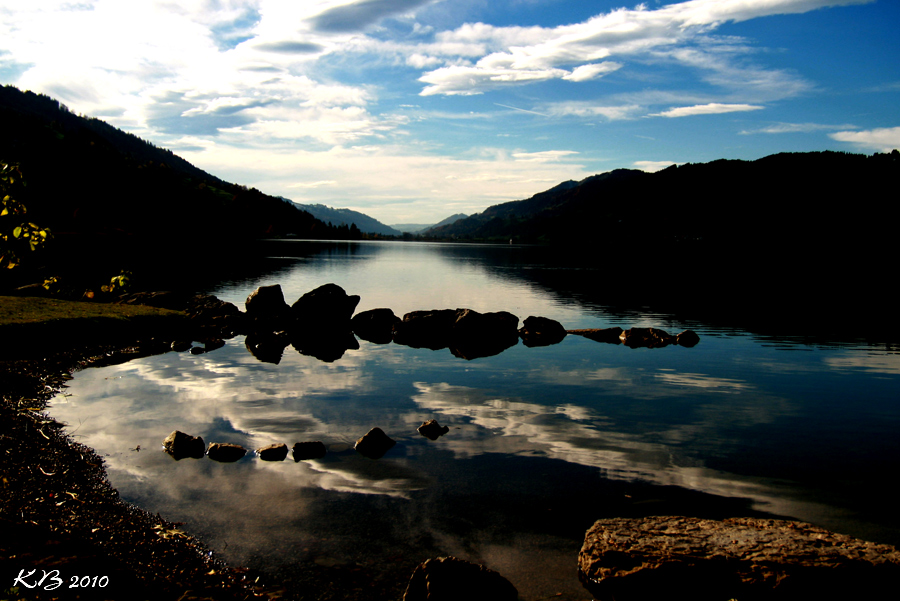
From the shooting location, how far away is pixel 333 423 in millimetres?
18484

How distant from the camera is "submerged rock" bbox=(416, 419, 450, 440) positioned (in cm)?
1741

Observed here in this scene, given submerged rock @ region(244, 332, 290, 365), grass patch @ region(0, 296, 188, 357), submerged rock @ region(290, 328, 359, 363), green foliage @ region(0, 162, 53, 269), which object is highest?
green foliage @ region(0, 162, 53, 269)

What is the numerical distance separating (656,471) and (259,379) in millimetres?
18808

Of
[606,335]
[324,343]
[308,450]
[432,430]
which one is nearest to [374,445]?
[308,450]

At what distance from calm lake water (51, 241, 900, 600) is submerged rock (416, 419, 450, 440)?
0.35m

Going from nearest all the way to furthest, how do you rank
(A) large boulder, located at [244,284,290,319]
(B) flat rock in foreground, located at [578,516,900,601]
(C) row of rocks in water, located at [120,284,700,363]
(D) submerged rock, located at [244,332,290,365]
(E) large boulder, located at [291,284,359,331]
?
(B) flat rock in foreground, located at [578,516,900,601], (D) submerged rock, located at [244,332,290,365], (C) row of rocks in water, located at [120,284,700,363], (E) large boulder, located at [291,284,359,331], (A) large boulder, located at [244,284,290,319]

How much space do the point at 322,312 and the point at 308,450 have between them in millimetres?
28270

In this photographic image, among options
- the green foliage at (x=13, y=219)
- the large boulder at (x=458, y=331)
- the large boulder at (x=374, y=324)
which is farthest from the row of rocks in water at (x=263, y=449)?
the large boulder at (x=374, y=324)

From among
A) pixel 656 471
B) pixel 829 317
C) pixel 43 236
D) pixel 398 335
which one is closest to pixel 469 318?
pixel 398 335

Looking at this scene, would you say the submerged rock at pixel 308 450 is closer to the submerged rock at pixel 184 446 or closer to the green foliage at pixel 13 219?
the submerged rock at pixel 184 446

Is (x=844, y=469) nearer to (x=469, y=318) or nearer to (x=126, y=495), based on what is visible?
(x=126, y=495)

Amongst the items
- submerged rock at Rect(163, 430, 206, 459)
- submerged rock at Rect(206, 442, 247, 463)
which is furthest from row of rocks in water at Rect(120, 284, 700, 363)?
submerged rock at Rect(206, 442, 247, 463)

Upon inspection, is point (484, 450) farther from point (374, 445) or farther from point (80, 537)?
point (80, 537)

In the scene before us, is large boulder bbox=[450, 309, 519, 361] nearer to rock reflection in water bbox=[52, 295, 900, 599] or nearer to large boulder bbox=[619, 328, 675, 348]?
rock reflection in water bbox=[52, 295, 900, 599]
